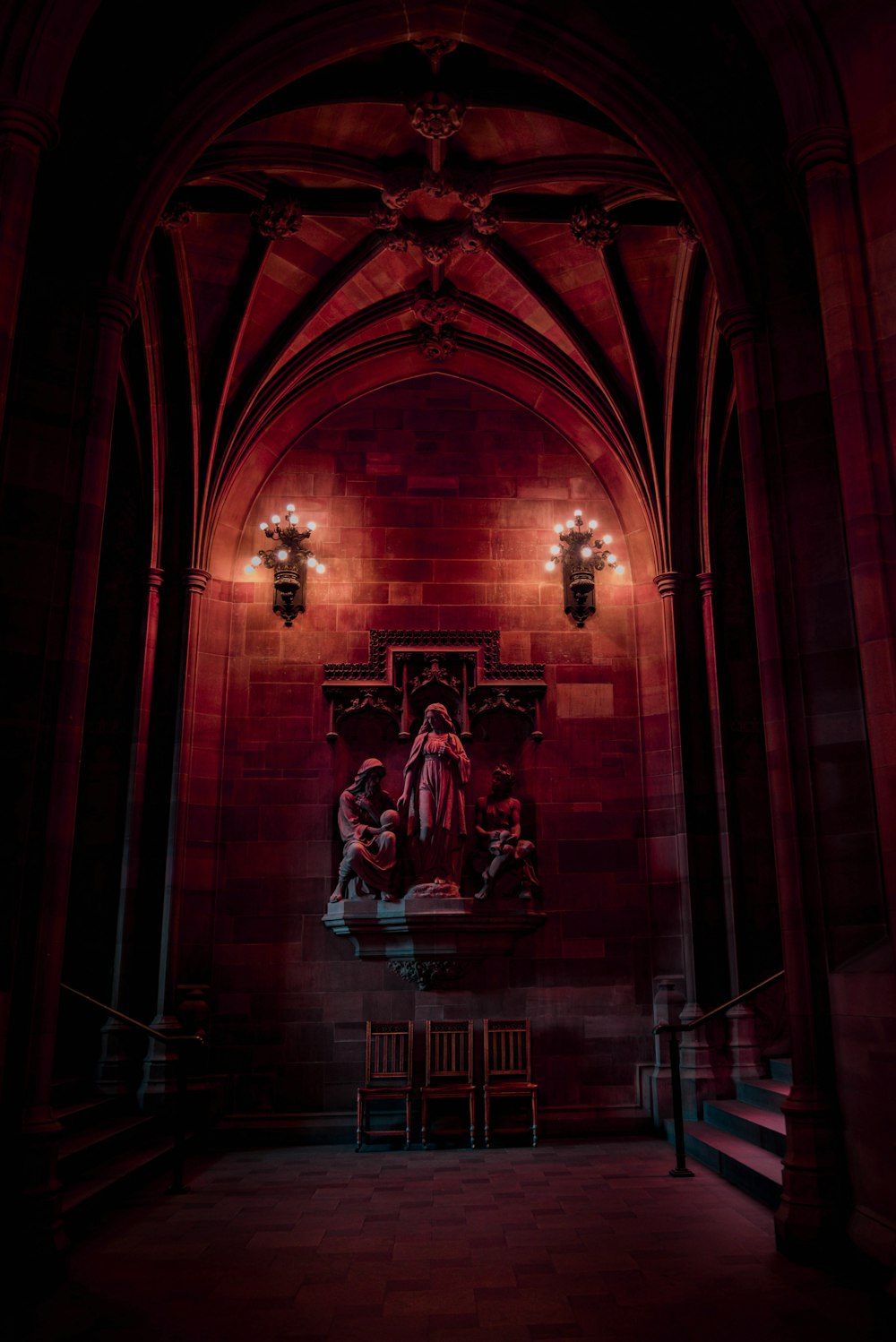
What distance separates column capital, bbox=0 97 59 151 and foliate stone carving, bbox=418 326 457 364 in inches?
261

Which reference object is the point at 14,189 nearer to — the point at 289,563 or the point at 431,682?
the point at 289,563

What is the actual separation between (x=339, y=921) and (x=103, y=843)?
2678mm

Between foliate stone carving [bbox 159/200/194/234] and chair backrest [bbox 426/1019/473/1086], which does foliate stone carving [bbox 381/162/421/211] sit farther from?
chair backrest [bbox 426/1019/473/1086]

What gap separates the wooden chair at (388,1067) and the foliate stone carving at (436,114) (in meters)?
8.21

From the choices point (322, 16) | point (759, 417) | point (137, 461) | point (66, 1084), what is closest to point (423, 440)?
point (137, 461)

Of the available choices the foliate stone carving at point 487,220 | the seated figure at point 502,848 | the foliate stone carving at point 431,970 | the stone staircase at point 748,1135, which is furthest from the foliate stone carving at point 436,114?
the stone staircase at point 748,1135

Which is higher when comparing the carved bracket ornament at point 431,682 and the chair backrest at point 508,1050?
the carved bracket ornament at point 431,682

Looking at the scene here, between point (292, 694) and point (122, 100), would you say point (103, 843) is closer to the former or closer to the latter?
point (292, 694)

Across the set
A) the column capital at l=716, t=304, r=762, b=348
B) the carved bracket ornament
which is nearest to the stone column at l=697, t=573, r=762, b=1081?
the carved bracket ornament

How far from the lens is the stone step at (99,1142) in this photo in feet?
22.2

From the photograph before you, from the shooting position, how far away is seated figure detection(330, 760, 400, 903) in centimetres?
995

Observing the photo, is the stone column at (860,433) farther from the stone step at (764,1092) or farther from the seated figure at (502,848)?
the seated figure at (502,848)

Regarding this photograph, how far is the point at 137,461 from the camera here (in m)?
10.7

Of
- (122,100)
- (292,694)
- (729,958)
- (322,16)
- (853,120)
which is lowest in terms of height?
(729,958)
